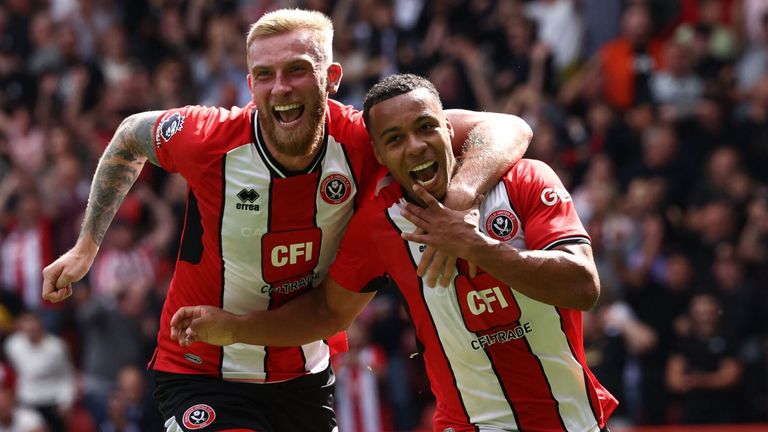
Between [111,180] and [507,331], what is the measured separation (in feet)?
7.15

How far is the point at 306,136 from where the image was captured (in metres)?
5.74

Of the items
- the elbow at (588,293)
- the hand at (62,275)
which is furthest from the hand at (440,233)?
the hand at (62,275)

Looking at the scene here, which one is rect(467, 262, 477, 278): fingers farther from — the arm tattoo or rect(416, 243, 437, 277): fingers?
the arm tattoo

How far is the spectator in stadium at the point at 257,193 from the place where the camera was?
577 cm

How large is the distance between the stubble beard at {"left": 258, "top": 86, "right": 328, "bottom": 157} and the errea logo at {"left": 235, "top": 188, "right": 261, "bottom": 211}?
245mm

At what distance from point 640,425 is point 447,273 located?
6265 mm

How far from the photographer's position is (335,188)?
590 cm

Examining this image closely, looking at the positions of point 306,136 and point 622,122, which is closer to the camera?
point 306,136

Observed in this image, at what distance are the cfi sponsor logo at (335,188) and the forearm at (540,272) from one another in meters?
1.11

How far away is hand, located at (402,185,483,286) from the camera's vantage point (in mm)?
4973

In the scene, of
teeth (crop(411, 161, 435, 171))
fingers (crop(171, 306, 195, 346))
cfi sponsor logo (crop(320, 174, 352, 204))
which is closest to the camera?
teeth (crop(411, 161, 435, 171))

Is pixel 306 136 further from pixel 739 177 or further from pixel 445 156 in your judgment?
pixel 739 177

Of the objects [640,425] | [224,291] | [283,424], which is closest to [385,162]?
[224,291]

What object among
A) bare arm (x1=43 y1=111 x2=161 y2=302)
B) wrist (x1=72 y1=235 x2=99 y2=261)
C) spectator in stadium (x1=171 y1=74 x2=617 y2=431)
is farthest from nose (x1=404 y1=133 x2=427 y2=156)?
wrist (x1=72 y1=235 x2=99 y2=261)
